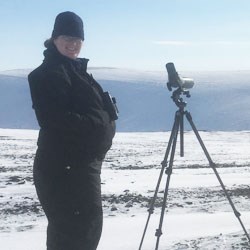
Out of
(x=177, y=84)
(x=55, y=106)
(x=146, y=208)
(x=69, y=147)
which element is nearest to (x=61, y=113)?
(x=55, y=106)

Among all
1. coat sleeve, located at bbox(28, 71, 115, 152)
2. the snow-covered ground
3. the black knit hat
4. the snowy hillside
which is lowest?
the snowy hillside

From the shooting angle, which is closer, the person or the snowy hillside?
the person

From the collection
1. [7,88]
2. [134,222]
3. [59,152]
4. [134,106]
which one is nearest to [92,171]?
[59,152]

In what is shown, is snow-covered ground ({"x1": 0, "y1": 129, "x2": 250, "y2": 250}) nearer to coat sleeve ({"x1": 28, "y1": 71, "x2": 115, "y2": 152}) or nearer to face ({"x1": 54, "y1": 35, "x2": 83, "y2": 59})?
coat sleeve ({"x1": 28, "y1": 71, "x2": 115, "y2": 152})

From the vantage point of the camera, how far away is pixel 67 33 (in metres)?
3.23

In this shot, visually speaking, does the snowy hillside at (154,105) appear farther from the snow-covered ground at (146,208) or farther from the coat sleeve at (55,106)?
the coat sleeve at (55,106)

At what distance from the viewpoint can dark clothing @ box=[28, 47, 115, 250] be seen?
3.09 m

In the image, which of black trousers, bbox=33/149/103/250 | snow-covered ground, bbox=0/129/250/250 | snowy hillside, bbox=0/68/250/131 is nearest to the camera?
black trousers, bbox=33/149/103/250

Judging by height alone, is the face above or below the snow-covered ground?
above

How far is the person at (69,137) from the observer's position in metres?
3.09

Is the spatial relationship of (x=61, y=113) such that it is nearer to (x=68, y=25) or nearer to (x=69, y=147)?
(x=69, y=147)

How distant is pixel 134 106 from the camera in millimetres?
62531

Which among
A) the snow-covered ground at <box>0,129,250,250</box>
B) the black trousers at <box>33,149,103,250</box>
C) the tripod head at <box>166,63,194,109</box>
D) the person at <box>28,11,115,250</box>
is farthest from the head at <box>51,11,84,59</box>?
the snow-covered ground at <box>0,129,250,250</box>

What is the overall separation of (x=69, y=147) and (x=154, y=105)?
5920cm
